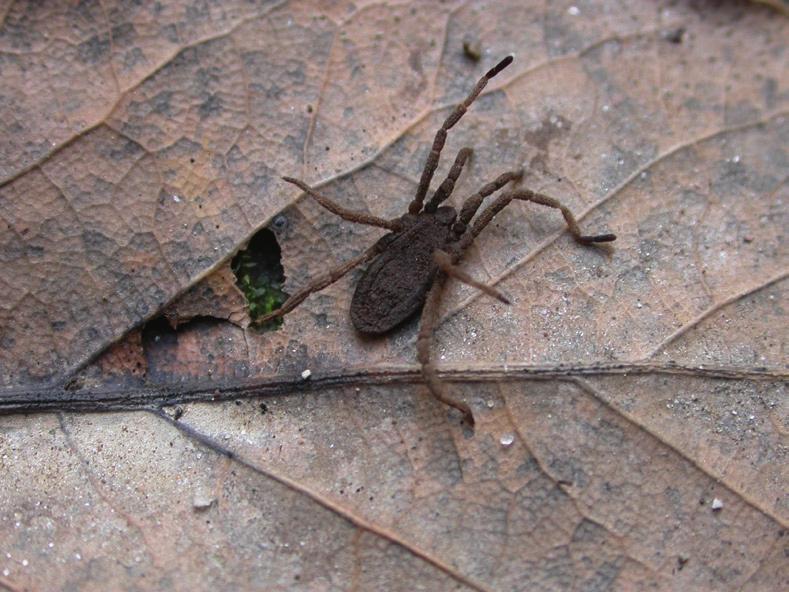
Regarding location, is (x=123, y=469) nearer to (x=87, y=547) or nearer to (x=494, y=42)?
(x=87, y=547)

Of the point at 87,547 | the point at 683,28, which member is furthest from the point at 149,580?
the point at 683,28

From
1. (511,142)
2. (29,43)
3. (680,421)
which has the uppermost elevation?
(29,43)

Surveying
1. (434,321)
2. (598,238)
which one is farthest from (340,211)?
(598,238)

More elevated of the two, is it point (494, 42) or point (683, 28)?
point (494, 42)

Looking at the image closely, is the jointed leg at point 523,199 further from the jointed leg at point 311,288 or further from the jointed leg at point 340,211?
the jointed leg at point 311,288

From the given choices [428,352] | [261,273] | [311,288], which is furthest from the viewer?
[261,273]

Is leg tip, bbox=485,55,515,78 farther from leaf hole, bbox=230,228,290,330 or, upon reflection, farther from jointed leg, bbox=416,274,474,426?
leaf hole, bbox=230,228,290,330

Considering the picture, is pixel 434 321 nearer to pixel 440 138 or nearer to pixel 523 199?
pixel 523 199

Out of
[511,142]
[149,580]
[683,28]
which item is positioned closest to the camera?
[149,580]
